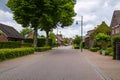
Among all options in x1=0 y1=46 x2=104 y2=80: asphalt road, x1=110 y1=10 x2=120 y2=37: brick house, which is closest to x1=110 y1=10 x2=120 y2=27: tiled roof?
x1=110 y1=10 x2=120 y2=37: brick house

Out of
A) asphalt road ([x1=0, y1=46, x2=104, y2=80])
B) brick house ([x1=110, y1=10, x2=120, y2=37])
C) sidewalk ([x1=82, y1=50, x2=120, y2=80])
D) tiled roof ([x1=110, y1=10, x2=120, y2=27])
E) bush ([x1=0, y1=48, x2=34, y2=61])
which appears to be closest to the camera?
asphalt road ([x1=0, y1=46, x2=104, y2=80])

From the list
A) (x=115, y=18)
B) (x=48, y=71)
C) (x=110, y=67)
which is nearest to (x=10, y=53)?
(x=110, y=67)

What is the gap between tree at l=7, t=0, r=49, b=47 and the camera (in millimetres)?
48594

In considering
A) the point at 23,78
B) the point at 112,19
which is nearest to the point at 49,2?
the point at 112,19

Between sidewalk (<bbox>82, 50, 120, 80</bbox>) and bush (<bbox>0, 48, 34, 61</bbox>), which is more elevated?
bush (<bbox>0, 48, 34, 61</bbox>)

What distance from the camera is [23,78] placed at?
13.7 meters

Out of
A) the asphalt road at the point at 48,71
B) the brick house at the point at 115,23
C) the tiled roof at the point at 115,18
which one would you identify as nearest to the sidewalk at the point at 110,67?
the asphalt road at the point at 48,71

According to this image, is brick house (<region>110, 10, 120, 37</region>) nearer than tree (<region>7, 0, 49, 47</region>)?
No

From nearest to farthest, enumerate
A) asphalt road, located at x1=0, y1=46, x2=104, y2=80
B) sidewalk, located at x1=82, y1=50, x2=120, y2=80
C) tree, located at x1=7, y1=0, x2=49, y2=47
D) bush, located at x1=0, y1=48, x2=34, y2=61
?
1. asphalt road, located at x1=0, y1=46, x2=104, y2=80
2. sidewalk, located at x1=82, y1=50, x2=120, y2=80
3. bush, located at x1=0, y1=48, x2=34, y2=61
4. tree, located at x1=7, y1=0, x2=49, y2=47

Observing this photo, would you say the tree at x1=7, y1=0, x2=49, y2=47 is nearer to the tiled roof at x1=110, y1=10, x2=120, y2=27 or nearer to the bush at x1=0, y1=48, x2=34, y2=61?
the bush at x1=0, y1=48, x2=34, y2=61

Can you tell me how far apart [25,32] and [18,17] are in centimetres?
10522

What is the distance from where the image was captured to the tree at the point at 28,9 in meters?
48.6

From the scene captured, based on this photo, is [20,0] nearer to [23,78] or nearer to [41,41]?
[41,41]

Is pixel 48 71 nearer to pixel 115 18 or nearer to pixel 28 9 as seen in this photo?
pixel 28 9
